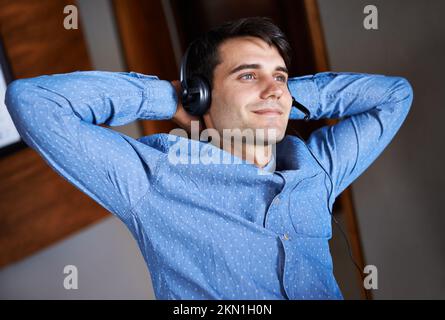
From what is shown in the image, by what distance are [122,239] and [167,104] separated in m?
1.23

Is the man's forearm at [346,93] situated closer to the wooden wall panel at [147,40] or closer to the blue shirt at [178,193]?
the blue shirt at [178,193]

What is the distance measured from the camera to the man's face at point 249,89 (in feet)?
3.76

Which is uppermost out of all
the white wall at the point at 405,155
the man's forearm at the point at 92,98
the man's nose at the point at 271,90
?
the man's forearm at the point at 92,98

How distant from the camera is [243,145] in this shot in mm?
1199

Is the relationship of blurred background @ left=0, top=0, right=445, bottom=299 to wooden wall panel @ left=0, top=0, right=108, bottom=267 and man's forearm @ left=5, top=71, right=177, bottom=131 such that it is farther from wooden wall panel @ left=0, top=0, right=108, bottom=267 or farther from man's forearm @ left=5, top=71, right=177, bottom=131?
man's forearm @ left=5, top=71, right=177, bottom=131

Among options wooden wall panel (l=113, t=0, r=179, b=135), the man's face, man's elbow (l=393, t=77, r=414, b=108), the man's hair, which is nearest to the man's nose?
the man's face

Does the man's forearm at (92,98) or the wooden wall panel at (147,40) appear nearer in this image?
the man's forearm at (92,98)

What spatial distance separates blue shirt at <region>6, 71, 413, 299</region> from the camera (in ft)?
3.09

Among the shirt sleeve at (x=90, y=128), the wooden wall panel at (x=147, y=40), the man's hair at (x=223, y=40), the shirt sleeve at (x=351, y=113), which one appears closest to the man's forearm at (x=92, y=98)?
the shirt sleeve at (x=90, y=128)

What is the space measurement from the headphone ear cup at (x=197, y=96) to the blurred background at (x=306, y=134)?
790mm

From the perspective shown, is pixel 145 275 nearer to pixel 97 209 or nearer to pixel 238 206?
pixel 97 209

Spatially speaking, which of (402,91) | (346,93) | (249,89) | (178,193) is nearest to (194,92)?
(249,89)

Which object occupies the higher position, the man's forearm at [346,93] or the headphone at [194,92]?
the headphone at [194,92]
